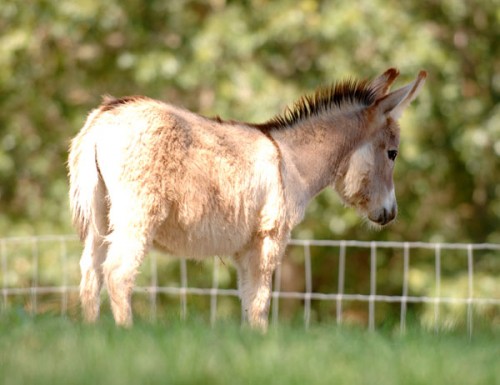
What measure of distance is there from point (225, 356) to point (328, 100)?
3.50 meters

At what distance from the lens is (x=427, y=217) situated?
15.2 metres

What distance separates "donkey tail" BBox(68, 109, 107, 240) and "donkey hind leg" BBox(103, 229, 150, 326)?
336 millimetres

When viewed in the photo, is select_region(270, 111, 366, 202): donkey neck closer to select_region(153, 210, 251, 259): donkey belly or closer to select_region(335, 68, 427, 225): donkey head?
select_region(335, 68, 427, 225): donkey head

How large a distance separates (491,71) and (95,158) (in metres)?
9.12

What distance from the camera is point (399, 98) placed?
755 centimetres

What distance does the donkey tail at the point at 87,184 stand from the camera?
6438 mm

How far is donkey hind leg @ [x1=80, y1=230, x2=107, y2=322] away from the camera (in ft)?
21.8

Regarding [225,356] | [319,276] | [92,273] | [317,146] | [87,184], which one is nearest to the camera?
[225,356]

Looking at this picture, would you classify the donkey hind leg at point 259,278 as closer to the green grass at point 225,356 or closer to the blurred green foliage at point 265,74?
the green grass at point 225,356

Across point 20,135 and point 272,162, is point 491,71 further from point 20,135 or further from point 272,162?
point 272,162

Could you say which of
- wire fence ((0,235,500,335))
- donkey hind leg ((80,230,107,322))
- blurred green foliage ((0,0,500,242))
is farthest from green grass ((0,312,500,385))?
blurred green foliage ((0,0,500,242))

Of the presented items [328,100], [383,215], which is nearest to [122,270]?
[328,100]

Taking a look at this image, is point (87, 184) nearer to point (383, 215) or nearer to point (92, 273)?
point (92, 273)

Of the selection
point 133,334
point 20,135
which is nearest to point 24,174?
point 20,135
